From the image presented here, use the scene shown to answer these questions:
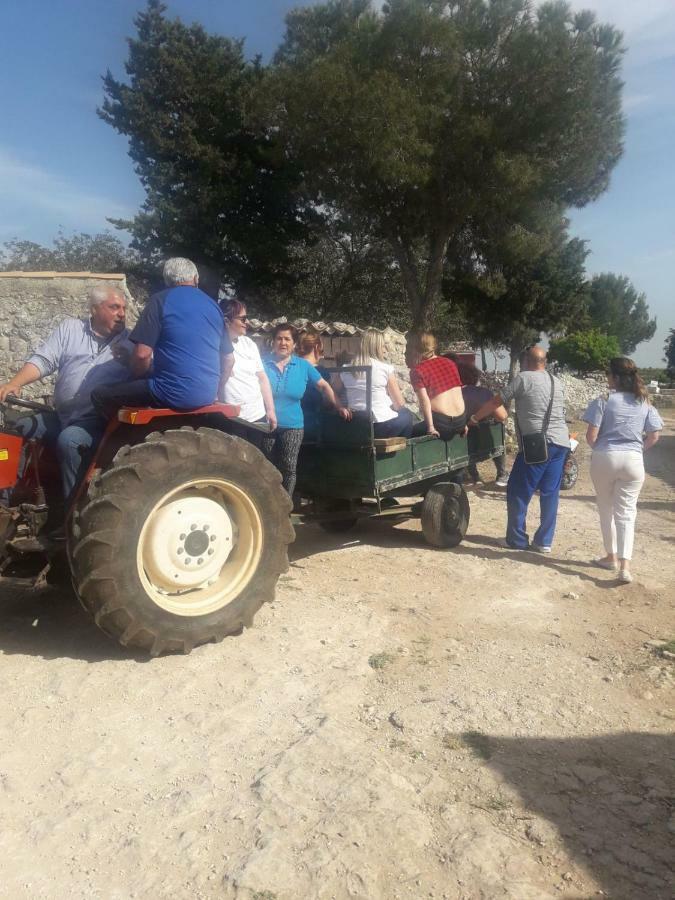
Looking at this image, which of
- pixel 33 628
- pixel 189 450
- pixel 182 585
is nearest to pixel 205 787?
pixel 182 585

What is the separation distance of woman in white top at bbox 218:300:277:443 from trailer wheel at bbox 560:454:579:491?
5.67 m

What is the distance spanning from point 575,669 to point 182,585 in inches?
87.4

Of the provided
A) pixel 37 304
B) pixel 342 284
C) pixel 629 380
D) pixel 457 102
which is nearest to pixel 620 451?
pixel 629 380

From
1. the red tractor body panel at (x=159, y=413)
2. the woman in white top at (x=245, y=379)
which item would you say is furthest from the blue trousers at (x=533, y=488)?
the red tractor body panel at (x=159, y=413)

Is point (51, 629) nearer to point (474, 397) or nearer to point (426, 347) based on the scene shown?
point (426, 347)

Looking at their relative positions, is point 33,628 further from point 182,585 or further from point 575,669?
point 575,669

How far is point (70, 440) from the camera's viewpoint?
400 cm

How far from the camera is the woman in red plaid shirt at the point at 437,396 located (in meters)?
6.43

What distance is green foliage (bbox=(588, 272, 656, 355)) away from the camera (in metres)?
70.9

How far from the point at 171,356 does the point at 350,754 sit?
90.7 inches

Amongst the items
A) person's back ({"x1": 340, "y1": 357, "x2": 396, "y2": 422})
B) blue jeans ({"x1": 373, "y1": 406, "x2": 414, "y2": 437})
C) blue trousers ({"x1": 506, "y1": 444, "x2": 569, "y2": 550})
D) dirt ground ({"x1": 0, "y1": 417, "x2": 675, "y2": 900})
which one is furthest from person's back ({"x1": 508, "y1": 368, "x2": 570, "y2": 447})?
dirt ground ({"x1": 0, "y1": 417, "x2": 675, "y2": 900})

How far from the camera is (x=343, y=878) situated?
232 centimetres

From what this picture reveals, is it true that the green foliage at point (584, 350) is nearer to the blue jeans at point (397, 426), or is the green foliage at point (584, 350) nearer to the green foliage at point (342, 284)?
the green foliage at point (342, 284)

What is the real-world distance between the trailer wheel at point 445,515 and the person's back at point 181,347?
2.80 metres
